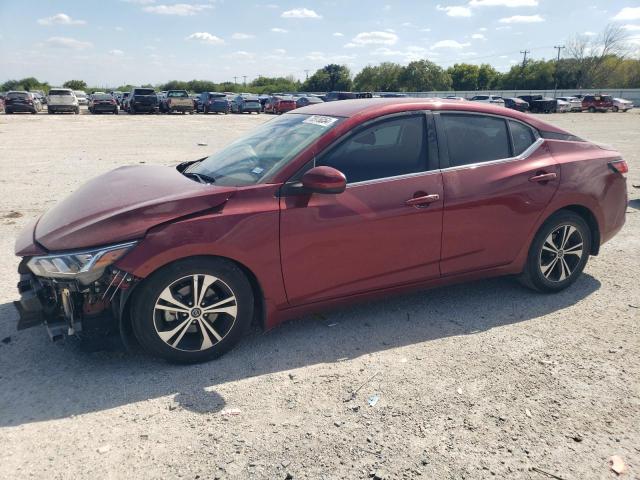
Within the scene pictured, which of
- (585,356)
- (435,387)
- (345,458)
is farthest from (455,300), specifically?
(345,458)

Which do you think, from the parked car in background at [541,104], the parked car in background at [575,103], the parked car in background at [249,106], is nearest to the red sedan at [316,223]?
the parked car in background at [249,106]

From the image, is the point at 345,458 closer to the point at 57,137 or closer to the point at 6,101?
the point at 57,137

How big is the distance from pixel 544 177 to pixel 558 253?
72cm

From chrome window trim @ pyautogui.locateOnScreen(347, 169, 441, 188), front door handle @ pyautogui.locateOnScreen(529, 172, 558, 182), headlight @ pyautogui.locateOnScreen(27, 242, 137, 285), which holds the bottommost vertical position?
headlight @ pyautogui.locateOnScreen(27, 242, 137, 285)

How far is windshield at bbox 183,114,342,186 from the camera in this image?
11.6 ft

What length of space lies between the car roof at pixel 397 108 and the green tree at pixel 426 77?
93998 millimetres

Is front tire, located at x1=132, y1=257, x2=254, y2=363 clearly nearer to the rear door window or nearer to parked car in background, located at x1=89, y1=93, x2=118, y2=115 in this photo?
the rear door window

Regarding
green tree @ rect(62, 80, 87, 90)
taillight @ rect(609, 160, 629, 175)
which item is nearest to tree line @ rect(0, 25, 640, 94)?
green tree @ rect(62, 80, 87, 90)

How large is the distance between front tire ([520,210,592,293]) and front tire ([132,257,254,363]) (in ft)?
8.23

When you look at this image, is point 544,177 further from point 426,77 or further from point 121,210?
point 426,77

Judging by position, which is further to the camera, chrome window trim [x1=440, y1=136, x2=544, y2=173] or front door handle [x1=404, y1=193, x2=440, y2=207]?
chrome window trim [x1=440, y1=136, x2=544, y2=173]

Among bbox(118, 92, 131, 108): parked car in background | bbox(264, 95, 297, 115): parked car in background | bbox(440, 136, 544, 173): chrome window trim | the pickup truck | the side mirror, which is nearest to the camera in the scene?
the side mirror

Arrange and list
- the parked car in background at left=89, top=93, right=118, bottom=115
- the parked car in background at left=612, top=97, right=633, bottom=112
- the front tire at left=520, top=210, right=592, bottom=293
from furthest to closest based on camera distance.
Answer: the parked car in background at left=612, top=97, right=633, bottom=112
the parked car in background at left=89, top=93, right=118, bottom=115
the front tire at left=520, top=210, right=592, bottom=293

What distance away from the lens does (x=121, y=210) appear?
3.16 meters
